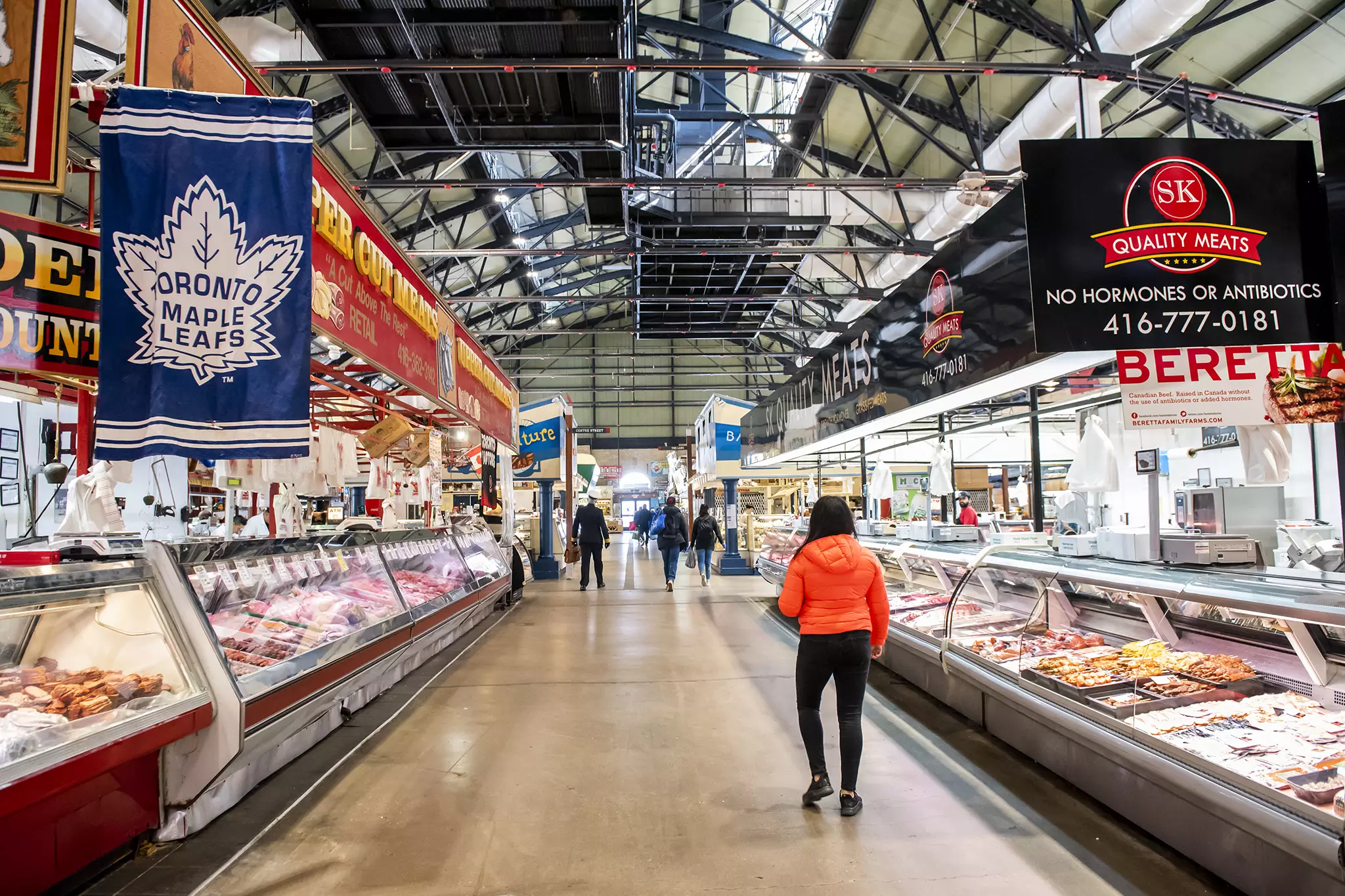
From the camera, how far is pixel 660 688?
5.86 meters

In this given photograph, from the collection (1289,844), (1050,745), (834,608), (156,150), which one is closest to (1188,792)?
(1289,844)

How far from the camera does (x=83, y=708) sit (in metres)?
2.65

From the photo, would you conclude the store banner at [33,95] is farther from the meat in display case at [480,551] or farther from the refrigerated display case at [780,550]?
the refrigerated display case at [780,550]

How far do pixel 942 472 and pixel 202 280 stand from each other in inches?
286

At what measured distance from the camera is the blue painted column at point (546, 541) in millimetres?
14516

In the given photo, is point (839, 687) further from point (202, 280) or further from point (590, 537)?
point (590, 537)

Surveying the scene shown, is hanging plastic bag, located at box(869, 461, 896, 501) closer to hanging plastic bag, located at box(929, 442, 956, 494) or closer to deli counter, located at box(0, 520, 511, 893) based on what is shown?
hanging plastic bag, located at box(929, 442, 956, 494)

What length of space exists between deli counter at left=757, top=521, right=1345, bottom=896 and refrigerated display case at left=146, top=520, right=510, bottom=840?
3.73 metres

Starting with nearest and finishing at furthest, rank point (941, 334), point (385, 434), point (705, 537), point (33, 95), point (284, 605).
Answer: point (33, 95), point (284, 605), point (941, 334), point (385, 434), point (705, 537)

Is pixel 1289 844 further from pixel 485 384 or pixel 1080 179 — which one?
pixel 485 384

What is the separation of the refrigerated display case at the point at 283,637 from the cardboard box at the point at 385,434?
131cm

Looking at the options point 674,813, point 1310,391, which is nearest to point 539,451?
point 674,813

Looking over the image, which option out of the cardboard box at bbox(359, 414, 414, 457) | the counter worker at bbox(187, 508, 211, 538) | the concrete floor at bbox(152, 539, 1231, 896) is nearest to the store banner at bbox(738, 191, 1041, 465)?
the concrete floor at bbox(152, 539, 1231, 896)

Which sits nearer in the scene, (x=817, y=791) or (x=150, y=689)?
(x=150, y=689)
